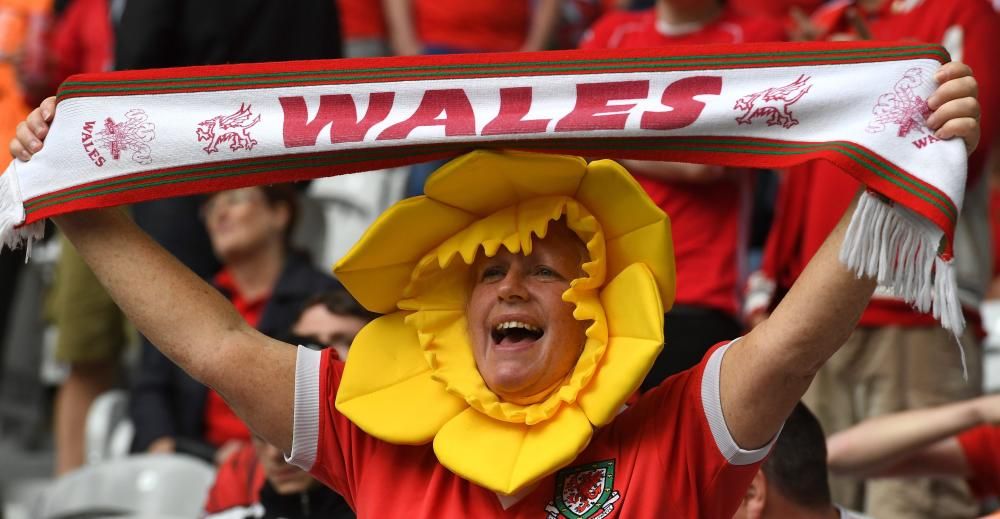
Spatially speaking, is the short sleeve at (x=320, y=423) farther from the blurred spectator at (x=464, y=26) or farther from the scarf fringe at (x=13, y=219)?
the blurred spectator at (x=464, y=26)

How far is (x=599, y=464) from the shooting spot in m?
2.65

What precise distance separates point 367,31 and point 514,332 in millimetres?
3342

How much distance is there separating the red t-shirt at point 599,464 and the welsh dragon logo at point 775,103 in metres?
0.39

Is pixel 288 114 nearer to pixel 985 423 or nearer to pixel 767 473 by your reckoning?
pixel 767 473

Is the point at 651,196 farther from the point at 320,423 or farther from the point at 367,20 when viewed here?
the point at 367,20

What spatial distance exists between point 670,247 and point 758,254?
2.77 m

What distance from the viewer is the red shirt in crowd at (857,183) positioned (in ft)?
13.5

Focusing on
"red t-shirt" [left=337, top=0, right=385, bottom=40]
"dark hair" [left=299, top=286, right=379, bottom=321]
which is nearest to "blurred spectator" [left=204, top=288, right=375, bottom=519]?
"dark hair" [left=299, top=286, right=379, bottom=321]

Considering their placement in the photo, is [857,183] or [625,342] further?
[857,183]

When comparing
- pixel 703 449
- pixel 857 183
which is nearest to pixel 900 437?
pixel 857 183

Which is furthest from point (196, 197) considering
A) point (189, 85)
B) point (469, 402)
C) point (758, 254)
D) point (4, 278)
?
point (469, 402)

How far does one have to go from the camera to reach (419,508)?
2.67 metres

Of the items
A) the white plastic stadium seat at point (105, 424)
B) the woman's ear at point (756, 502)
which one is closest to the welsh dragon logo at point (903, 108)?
the woman's ear at point (756, 502)

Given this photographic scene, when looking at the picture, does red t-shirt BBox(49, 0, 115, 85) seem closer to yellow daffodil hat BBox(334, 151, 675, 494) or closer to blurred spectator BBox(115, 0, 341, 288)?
blurred spectator BBox(115, 0, 341, 288)
